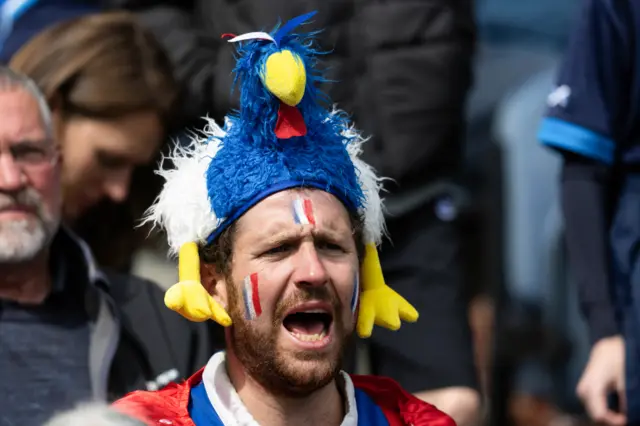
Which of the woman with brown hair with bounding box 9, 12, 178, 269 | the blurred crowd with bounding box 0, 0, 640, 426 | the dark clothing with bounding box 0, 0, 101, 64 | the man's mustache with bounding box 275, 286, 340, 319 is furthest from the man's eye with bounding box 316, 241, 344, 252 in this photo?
the dark clothing with bounding box 0, 0, 101, 64

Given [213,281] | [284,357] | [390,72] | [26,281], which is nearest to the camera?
[284,357]

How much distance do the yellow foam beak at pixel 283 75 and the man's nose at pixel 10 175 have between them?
0.87 metres

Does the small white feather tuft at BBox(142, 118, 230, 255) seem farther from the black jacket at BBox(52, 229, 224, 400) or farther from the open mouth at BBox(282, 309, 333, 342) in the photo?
the black jacket at BBox(52, 229, 224, 400)

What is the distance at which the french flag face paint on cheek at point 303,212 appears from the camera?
108 inches

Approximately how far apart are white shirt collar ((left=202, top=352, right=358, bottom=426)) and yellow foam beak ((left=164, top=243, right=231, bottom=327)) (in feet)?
0.41

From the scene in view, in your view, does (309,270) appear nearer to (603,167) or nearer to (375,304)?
(375,304)

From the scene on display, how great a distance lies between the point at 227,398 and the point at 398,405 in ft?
1.40

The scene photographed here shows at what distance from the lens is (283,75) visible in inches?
108

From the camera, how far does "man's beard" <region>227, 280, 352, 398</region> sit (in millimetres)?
2674

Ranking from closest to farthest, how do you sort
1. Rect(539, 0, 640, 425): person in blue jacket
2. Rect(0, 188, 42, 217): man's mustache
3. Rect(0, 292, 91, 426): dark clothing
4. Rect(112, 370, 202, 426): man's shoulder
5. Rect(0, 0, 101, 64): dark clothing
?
Rect(112, 370, 202, 426): man's shoulder
Rect(0, 292, 91, 426): dark clothing
Rect(0, 188, 42, 217): man's mustache
Rect(539, 0, 640, 425): person in blue jacket
Rect(0, 0, 101, 64): dark clothing

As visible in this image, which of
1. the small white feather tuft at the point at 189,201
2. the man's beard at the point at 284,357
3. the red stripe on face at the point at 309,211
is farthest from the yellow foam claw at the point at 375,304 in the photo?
the small white feather tuft at the point at 189,201

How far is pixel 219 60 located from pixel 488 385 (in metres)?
2.20

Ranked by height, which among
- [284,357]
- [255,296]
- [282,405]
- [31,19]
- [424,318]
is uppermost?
[31,19]

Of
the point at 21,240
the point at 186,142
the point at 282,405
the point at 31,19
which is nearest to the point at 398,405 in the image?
the point at 282,405
